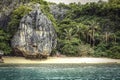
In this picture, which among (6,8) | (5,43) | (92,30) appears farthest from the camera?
(6,8)

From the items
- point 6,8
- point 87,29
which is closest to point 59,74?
point 87,29

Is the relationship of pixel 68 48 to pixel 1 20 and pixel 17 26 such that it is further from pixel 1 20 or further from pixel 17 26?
pixel 1 20

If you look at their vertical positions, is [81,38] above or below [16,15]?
below

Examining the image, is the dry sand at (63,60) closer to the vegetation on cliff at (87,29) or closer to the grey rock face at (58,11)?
the vegetation on cliff at (87,29)

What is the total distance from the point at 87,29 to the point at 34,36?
19171 mm

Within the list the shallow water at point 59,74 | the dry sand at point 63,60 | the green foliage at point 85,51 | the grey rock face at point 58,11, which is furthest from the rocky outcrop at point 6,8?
the shallow water at point 59,74

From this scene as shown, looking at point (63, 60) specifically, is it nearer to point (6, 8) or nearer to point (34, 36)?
point (34, 36)

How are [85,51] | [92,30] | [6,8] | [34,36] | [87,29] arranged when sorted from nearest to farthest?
1. [34,36]
2. [85,51]
3. [87,29]
4. [92,30]
5. [6,8]

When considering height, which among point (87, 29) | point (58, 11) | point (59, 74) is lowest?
point (59, 74)

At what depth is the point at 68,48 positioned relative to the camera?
3691 inches

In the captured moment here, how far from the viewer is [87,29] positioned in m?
99.7

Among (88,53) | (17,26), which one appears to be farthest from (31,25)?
(88,53)

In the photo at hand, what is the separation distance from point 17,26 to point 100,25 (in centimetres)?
2764

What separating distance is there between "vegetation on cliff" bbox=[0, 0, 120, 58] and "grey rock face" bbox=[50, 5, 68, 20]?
7.06 feet
